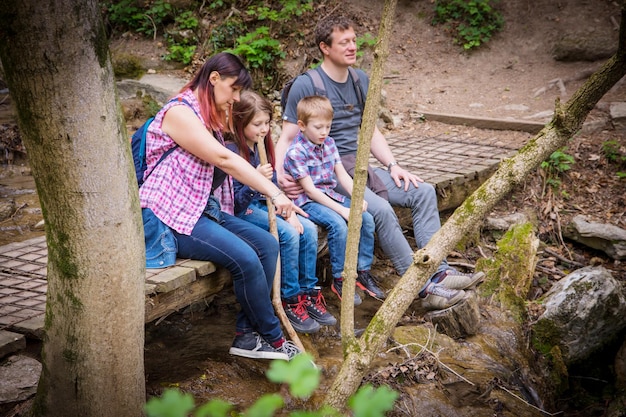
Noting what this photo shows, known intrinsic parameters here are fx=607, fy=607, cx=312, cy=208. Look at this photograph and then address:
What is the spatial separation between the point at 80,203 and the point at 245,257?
119cm

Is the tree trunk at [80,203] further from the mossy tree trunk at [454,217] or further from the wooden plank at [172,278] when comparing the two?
the mossy tree trunk at [454,217]

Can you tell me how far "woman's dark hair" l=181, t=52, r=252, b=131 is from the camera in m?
3.41

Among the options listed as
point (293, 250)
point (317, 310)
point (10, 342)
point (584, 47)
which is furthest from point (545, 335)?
point (584, 47)

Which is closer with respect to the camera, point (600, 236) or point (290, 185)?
point (290, 185)

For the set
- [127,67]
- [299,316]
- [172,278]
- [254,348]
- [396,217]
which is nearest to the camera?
[172,278]

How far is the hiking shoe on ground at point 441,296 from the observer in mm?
4477

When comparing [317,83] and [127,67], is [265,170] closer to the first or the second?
[317,83]

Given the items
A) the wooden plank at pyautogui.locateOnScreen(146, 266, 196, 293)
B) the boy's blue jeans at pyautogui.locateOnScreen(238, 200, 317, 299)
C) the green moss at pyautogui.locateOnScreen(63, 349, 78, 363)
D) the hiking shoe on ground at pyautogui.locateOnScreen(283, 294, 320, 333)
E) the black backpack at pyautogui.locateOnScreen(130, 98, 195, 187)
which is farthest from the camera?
the hiking shoe on ground at pyautogui.locateOnScreen(283, 294, 320, 333)

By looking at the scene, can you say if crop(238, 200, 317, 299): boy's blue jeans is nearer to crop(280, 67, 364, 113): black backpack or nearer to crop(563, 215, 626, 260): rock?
crop(280, 67, 364, 113): black backpack

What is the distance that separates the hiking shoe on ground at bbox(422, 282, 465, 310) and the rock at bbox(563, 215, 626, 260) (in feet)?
7.61

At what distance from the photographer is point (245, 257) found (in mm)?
3414

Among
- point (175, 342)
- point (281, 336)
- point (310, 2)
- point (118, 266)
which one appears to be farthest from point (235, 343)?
point (310, 2)

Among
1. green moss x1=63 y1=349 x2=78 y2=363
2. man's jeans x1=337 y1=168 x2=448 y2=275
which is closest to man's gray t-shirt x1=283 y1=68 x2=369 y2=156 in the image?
man's jeans x1=337 y1=168 x2=448 y2=275

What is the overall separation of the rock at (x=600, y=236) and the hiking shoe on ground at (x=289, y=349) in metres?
3.75
